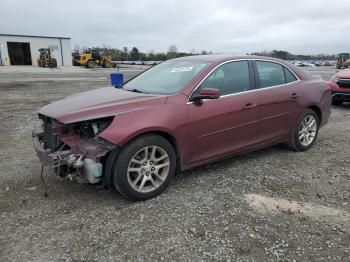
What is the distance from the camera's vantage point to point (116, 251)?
3.06 m

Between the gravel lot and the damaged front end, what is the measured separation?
0.44 m

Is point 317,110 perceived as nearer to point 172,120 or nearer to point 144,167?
point 172,120

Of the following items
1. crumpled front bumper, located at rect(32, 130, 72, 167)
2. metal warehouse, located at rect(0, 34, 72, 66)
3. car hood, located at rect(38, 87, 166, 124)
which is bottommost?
crumpled front bumper, located at rect(32, 130, 72, 167)

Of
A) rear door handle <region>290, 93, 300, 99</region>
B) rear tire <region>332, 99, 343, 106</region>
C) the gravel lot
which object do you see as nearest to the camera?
the gravel lot

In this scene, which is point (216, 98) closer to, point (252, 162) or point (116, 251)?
point (252, 162)

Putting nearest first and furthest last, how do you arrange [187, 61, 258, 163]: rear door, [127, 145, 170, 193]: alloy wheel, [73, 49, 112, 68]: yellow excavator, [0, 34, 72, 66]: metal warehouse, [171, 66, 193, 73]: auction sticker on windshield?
1. [127, 145, 170, 193]: alloy wheel
2. [187, 61, 258, 163]: rear door
3. [171, 66, 193, 73]: auction sticker on windshield
4. [73, 49, 112, 68]: yellow excavator
5. [0, 34, 72, 66]: metal warehouse

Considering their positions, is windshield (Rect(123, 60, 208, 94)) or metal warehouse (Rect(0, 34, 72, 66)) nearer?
windshield (Rect(123, 60, 208, 94))

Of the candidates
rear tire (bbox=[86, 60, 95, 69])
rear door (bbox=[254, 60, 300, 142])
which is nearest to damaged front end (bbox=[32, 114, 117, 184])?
rear door (bbox=[254, 60, 300, 142])

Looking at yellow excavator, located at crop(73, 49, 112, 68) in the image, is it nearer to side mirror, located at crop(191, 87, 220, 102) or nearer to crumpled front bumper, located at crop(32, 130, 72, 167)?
crumpled front bumper, located at crop(32, 130, 72, 167)

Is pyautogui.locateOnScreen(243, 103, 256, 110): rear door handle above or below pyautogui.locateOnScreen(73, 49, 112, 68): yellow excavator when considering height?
below

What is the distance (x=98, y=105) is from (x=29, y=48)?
171 feet

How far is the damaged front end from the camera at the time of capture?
144 inches

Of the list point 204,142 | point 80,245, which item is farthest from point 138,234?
point 204,142

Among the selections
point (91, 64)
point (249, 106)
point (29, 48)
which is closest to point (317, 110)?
point (249, 106)
